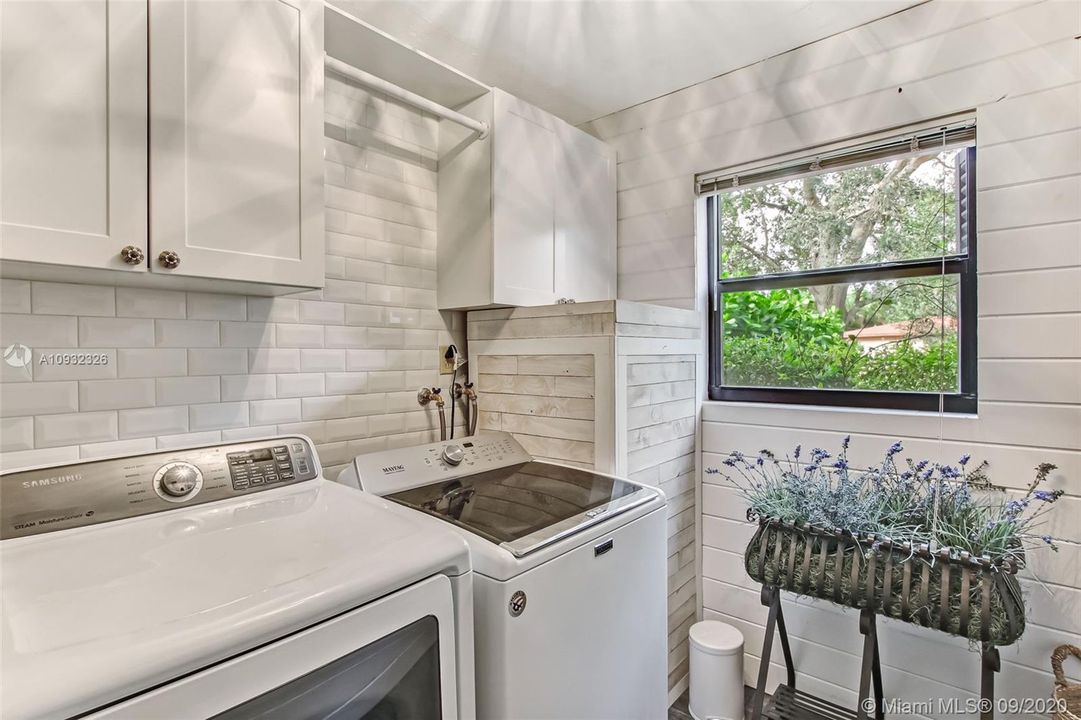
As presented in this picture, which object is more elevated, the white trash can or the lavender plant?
the lavender plant

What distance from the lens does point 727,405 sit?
223 centimetres

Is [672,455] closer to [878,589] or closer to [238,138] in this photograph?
[878,589]

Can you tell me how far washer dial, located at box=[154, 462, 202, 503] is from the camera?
1.21m

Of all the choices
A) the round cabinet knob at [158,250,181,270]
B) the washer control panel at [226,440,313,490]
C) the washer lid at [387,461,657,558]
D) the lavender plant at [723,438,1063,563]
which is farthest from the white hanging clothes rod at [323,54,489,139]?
the lavender plant at [723,438,1063,563]

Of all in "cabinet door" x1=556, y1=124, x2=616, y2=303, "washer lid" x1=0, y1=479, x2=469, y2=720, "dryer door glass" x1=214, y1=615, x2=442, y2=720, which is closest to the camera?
"washer lid" x1=0, y1=479, x2=469, y2=720

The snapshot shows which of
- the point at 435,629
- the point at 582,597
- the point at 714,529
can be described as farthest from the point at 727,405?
the point at 435,629

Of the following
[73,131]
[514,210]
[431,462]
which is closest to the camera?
[73,131]

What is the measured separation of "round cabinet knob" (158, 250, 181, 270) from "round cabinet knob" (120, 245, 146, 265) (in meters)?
0.04

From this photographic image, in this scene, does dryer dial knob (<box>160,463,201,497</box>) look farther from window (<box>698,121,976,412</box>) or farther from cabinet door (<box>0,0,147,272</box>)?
window (<box>698,121,976,412</box>)

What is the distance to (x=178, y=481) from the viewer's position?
1.23 meters

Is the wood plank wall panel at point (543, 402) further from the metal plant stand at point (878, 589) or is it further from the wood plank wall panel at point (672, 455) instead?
the metal plant stand at point (878, 589)

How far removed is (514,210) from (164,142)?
115 cm

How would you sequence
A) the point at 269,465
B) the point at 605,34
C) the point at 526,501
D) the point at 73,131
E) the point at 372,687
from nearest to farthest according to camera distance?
1. the point at 372,687
2. the point at 73,131
3. the point at 269,465
4. the point at 526,501
5. the point at 605,34
